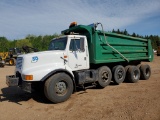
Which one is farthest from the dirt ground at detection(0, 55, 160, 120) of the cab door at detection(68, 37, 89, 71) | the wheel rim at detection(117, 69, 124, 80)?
the wheel rim at detection(117, 69, 124, 80)

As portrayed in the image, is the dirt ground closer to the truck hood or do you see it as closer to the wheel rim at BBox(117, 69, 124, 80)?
the truck hood

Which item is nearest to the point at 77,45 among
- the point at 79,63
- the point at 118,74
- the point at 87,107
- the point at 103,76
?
the point at 79,63

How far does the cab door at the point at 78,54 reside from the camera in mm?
7395

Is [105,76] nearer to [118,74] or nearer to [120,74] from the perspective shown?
[118,74]

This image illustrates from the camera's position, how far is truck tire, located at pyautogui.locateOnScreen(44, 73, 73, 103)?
6.39 m

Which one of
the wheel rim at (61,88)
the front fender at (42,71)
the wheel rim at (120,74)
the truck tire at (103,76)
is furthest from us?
the wheel rim at (120,74)

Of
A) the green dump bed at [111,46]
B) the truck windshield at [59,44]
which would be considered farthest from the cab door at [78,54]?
the green dump bed at [111,46]

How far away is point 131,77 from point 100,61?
7.97 ft

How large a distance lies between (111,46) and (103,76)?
56.5 inches

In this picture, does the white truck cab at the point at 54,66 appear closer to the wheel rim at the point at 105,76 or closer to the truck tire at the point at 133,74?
the wheel rim at the point at 105,76

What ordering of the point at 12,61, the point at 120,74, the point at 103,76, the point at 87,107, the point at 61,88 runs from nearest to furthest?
the point at 87,107 < the point at 61,88 < the point at 103,76 < the point at 120,74 < the point at 12,61

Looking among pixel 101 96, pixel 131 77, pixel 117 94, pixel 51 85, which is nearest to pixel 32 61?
pixel 51 85

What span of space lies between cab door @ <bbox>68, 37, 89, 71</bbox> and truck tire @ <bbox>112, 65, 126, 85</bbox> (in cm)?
185

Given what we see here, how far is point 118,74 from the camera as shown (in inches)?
376
